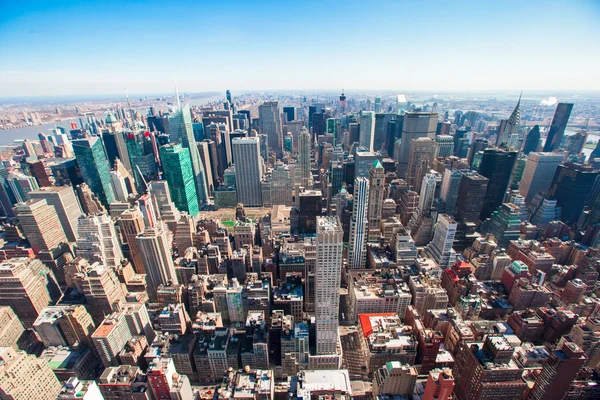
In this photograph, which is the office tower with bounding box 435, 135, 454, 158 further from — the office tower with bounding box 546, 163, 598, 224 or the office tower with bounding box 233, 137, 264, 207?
the office tower with bounding box 233, 137, 264, 207

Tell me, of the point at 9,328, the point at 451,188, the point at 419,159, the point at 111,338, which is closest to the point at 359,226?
the point at 451,188

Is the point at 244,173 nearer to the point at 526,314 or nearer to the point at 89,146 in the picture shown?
the point at 89,146

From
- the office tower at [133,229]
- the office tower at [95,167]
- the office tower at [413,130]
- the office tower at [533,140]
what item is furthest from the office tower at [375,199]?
the office tower at [533,140]

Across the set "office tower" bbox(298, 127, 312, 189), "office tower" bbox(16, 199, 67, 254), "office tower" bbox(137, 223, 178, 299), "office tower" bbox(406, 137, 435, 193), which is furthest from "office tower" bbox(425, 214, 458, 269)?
"office tower" bbox(16, 199, 67, 254)

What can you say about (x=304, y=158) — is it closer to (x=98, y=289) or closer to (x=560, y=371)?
(x=98, y=289)

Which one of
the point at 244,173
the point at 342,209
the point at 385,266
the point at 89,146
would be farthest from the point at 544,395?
the point at 89,146

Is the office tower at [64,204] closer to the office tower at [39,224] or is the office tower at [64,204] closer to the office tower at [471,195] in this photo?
the office tower at [39,224]
